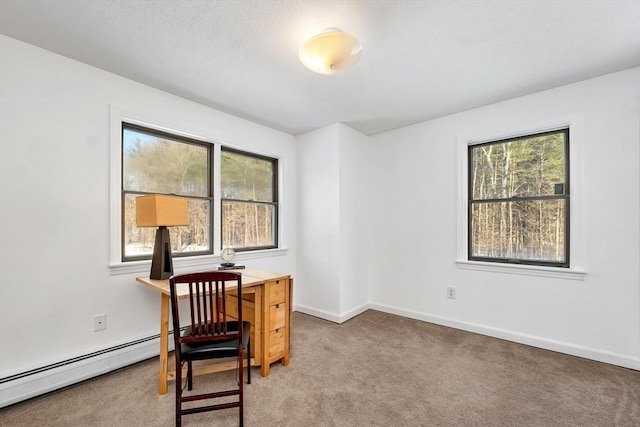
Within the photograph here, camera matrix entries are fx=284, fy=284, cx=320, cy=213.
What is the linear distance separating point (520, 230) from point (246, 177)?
317 cm

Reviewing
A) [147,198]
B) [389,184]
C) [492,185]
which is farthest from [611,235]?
[147,198]

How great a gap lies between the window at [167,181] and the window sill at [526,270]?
2.92 metres

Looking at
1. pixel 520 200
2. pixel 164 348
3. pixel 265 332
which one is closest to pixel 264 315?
pixel 265 332

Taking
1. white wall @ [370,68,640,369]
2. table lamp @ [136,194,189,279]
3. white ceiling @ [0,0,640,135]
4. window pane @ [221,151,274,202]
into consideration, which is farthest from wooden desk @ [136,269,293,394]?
white wall @ [370,68,640,369]

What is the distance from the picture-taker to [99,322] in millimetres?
2303

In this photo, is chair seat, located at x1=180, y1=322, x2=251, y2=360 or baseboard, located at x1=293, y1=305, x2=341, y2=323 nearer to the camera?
chair seat, located at x1=180, y1=322, x2=251, y2=360

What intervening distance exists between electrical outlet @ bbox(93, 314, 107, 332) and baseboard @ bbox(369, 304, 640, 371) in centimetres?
318

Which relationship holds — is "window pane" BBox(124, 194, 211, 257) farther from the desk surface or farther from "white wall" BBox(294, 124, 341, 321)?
"white wall" BBox(294, 124, 341, 321)

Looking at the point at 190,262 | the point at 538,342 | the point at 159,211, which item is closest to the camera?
the point at 159,211

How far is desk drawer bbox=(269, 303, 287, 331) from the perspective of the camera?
2.38 meters

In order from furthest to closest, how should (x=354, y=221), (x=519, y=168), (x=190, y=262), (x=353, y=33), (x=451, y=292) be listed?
(x=354, y=221), (x=451, y=292), (x=519, y=168), (x=190, y=262), (x=353, y=33)

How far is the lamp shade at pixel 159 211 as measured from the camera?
2.22 meters

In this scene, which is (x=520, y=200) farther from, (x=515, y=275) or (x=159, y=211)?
(x=159, y=211)

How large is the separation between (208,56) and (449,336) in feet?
11.5
